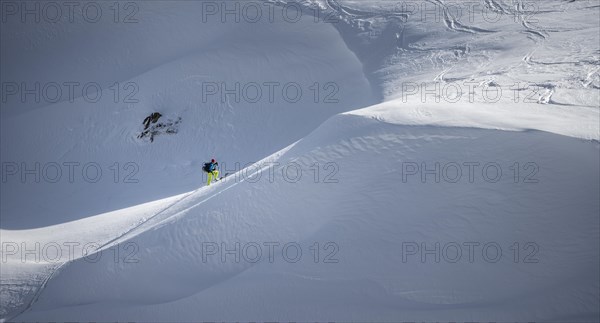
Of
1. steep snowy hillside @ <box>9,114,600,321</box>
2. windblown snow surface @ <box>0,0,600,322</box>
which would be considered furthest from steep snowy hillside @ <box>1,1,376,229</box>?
steep snowy hillside @ <box>9,114,600,321</box>

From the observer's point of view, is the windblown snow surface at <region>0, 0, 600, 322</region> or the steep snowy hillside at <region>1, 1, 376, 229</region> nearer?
the windblown snow surface at <region>0, 0, 600, 322</region>

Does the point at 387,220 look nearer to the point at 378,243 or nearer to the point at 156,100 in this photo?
the point at 378,243

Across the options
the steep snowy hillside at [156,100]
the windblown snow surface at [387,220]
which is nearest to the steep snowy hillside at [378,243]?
the windblown snow surface at [387,220]

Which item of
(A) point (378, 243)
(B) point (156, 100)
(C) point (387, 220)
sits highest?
(B) point (156, 100)

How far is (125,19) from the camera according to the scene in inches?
697

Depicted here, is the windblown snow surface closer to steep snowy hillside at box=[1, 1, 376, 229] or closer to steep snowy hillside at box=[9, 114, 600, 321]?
steep snowy hillside at box=[9, 114, 600, 321]

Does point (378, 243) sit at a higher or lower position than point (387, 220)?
lower

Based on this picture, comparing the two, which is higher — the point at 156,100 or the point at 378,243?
the point at 156,100

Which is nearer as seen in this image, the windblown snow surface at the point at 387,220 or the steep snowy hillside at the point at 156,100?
the windblown snow surface at the point at 387,220

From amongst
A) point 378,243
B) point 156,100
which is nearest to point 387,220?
point 378,243

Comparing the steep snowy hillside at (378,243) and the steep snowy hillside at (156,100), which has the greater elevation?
the steep snowy hillside at (156,100)

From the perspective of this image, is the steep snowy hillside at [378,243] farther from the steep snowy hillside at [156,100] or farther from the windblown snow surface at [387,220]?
the steep snowy hillside at [156,100]

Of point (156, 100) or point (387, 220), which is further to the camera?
point (156, 100)

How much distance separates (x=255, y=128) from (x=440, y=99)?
6.88 m
